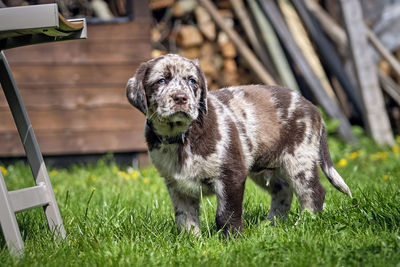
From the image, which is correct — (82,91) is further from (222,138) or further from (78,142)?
(222,138)

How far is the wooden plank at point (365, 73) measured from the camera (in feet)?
20.2

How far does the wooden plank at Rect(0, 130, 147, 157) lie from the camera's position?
242 inches

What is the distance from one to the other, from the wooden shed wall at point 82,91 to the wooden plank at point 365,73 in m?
2.40

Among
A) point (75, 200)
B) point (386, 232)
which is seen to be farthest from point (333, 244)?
point (75, 200)

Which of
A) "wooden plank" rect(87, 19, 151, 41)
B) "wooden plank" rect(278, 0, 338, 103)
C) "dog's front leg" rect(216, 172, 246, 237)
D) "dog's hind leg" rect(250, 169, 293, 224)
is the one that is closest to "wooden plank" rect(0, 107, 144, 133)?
"wooden plank" rect(87, 19, 151, 41)

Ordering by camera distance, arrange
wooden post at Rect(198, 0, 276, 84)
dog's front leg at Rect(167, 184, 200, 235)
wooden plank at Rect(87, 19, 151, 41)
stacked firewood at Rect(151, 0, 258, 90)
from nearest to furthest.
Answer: dog's front leg at Rect(167, 184, 200, 235) → wooden plank at Rect(87, 19, 151, 41) → wooden post at Rect(198, 0, 276, 84) → stacked firewood at Rect(151, 0, 258, 90)

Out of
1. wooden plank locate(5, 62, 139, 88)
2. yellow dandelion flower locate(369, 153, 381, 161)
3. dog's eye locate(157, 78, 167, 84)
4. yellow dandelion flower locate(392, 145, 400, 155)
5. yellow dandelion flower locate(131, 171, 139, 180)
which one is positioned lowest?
yellow dandelion flower locate(392, 145, 400, 155)

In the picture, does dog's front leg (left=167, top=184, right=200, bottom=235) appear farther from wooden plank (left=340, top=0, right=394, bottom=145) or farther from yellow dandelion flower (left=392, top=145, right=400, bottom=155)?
wooden plank (left=340, top=0, right=394, bottom=145)

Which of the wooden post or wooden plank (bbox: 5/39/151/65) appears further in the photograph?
the wooden post

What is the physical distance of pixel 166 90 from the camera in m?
3.04

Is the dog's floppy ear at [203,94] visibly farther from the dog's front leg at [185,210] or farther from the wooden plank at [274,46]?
the wooden plank at [274,46]

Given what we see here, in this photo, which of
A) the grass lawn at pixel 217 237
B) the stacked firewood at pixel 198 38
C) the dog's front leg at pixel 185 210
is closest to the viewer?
the grass lawn at pixel 217 237

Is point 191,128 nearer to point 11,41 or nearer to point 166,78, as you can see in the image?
point 166,78

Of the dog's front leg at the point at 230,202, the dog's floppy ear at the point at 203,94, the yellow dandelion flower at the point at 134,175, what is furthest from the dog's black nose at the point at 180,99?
the yellow dandelion flower at the point at 134,175
